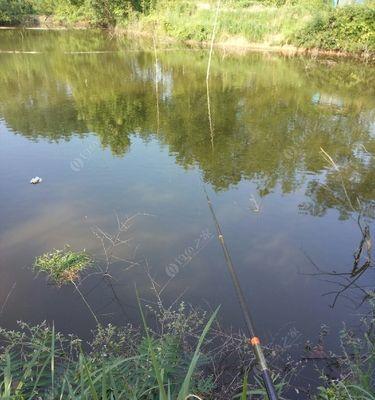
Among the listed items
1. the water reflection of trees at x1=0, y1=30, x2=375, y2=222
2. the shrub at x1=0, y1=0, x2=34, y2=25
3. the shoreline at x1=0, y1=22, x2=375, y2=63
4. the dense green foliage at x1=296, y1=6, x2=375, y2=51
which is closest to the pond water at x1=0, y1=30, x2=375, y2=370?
the water reflection of trees at x1=0, y1=30, x2=375, y2=222

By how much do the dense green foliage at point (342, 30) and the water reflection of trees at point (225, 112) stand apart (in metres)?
1.58

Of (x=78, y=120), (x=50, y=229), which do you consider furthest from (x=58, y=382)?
(x=78, y=120)

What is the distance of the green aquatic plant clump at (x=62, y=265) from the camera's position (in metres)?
4.14

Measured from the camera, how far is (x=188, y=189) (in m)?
6.19

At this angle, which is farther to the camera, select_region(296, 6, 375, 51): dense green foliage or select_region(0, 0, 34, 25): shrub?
select_region(0, 0, 34, 25): shrub

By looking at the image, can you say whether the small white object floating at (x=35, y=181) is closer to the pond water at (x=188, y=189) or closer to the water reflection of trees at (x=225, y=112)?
the pond water at (x=188, y=189)

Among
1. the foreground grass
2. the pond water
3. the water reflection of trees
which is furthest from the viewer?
the water reflection of trees

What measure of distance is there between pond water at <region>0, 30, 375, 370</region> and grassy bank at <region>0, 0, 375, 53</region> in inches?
189

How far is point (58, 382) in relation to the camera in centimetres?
238

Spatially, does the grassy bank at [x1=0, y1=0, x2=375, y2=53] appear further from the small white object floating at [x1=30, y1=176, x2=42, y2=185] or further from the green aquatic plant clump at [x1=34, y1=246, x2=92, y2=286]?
the green aquatic plant clump at [x1=34, y1=246, x2=92, y2=286]

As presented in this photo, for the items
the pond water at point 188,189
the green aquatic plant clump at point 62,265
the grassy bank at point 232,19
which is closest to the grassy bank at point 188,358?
the pond water at point 188,189

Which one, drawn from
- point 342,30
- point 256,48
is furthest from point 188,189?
point 256,48

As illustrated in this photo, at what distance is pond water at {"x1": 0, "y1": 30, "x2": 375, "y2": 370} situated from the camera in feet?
13.0

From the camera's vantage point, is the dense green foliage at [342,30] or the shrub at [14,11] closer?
the dense green foliage at [342,30]
